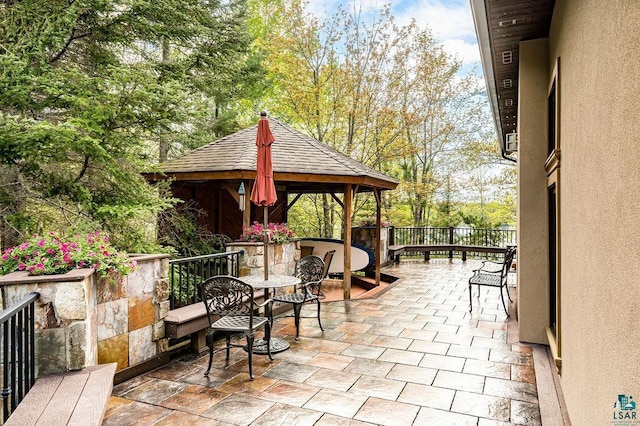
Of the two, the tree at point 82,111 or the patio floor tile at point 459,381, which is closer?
the patio floor tile at point 459,381

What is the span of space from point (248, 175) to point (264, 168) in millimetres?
2129

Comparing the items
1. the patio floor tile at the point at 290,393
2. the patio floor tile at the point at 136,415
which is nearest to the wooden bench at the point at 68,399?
the patio floor tile at the point at 136,415

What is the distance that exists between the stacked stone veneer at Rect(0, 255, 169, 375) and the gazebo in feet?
10.4

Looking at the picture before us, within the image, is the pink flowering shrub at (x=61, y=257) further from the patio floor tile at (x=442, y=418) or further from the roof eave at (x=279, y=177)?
the roof eave at (x=279, y=177)

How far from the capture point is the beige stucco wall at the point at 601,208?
4.57 feet

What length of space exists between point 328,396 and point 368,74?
36.9 feet

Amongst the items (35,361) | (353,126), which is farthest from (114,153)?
(353,126)

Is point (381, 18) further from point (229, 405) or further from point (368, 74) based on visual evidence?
point (229, 405)

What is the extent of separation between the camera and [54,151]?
545cm

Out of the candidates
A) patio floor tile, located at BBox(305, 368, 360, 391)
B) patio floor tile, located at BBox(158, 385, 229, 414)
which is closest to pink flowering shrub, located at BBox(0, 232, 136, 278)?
patio floor tile, located at BBox(158, 385, 229, 414)

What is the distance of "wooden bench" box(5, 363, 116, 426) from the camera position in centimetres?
223

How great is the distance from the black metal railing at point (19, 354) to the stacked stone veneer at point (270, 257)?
3.36m

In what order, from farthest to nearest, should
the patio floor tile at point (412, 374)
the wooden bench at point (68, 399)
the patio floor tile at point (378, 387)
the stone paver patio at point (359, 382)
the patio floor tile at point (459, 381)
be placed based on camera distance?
the patio floor tile at point (412, 374)
the patio floor tile at point (459, 381)
the patio floor tile at point (378, 387)
the stone paver patio at point (359, 382)
the wooden bench at point (68, 399)

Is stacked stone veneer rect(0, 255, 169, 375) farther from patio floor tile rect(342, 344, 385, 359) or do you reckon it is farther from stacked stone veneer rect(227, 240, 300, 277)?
patio floor tile rect(342, 344, 385, 359)
